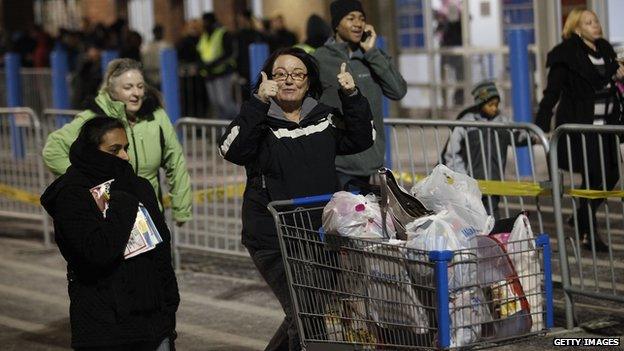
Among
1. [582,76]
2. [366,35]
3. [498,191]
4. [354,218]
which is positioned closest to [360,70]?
[366,35]

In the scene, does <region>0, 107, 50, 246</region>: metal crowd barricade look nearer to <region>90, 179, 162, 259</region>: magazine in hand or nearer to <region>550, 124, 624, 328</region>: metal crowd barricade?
<region>550, 124, 624, 328</region>: metal crowd barricade

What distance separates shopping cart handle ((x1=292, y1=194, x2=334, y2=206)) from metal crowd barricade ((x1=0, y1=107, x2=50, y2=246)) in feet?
21.0

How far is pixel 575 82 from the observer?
10289 millimetres

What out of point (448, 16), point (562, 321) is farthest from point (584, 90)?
point (448, 16)

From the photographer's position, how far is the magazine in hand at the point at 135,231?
6008mm

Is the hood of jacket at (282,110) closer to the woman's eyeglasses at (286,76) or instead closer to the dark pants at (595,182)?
the woman's eyeglasses at (286,76)

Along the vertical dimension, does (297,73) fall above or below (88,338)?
above

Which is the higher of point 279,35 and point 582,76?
point 279,35

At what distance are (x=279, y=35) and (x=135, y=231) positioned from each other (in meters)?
14.7

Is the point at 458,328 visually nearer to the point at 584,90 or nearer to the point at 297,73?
the point at 297,73

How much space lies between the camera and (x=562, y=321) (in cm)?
834

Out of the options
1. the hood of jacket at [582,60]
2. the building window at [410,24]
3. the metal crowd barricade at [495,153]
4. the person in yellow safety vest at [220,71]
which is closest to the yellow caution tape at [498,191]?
the metal crowd barricade at [495,153]

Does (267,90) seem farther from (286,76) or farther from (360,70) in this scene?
(360,70)

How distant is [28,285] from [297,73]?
195 inches
